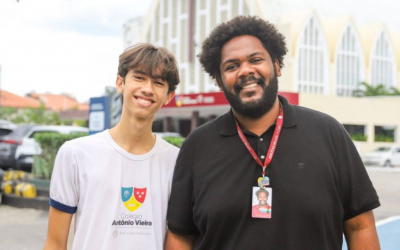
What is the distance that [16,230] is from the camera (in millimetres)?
8422

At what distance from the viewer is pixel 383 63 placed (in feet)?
208

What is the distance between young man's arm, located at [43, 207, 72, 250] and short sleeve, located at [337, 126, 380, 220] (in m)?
1.42

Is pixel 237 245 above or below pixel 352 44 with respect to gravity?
below

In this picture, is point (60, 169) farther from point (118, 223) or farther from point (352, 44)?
point (352, 44)

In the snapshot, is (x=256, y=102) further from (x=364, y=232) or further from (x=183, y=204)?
(x=364, y=232)

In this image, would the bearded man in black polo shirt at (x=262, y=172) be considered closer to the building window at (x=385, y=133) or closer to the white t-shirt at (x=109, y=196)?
the white t-shirt at (x=109, y=196)

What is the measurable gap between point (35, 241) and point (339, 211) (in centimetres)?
626

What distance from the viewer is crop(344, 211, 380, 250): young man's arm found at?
2.45 m

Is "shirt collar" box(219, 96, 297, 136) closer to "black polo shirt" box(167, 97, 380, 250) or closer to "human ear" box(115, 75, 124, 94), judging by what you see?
"black polo shirt" box(167, 97, 380, 250)

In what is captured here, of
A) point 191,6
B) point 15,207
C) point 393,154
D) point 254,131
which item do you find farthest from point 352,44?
point 254,131

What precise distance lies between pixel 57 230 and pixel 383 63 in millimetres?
65852

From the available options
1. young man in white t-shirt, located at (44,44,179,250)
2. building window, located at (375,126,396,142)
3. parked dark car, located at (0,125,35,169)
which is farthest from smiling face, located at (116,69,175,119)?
building window, located at (375,126,396,142)

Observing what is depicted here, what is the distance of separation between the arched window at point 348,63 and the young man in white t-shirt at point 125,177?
5747 centimetres

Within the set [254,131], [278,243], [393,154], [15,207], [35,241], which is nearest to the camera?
[278,243]
